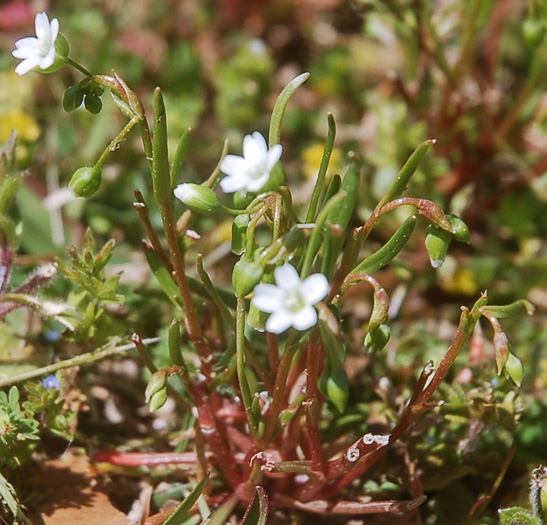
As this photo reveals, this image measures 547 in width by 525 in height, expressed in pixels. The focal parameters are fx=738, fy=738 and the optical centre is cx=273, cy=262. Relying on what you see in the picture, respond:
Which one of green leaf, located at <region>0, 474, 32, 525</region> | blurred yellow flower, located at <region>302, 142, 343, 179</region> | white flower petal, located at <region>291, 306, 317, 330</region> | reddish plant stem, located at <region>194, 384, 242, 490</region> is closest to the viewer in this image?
white flower petal, located at <region>291, 306, 317, 330</region>

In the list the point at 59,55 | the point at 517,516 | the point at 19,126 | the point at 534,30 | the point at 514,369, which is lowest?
the point at 517,516

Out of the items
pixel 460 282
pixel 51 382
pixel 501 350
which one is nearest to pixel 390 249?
pixel 501 350

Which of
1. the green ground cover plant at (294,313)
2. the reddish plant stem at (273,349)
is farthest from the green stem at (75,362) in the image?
the reddish plant stem at (273,349)

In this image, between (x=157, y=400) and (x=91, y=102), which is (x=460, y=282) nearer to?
(x=157, y=400)

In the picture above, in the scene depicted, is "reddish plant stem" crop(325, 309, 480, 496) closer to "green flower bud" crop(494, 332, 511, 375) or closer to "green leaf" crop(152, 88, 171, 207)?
"green flower bud" crop(494, 332, 511, 375)

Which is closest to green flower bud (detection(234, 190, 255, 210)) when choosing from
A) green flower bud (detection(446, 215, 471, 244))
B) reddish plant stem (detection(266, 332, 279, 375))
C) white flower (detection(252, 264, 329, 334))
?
white flower (detection(252, 264, 329, 334))

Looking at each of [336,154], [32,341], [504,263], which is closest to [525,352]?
[504,263]

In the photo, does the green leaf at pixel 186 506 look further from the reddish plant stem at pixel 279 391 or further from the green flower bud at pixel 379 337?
the green flower bud at pixel 379 337
